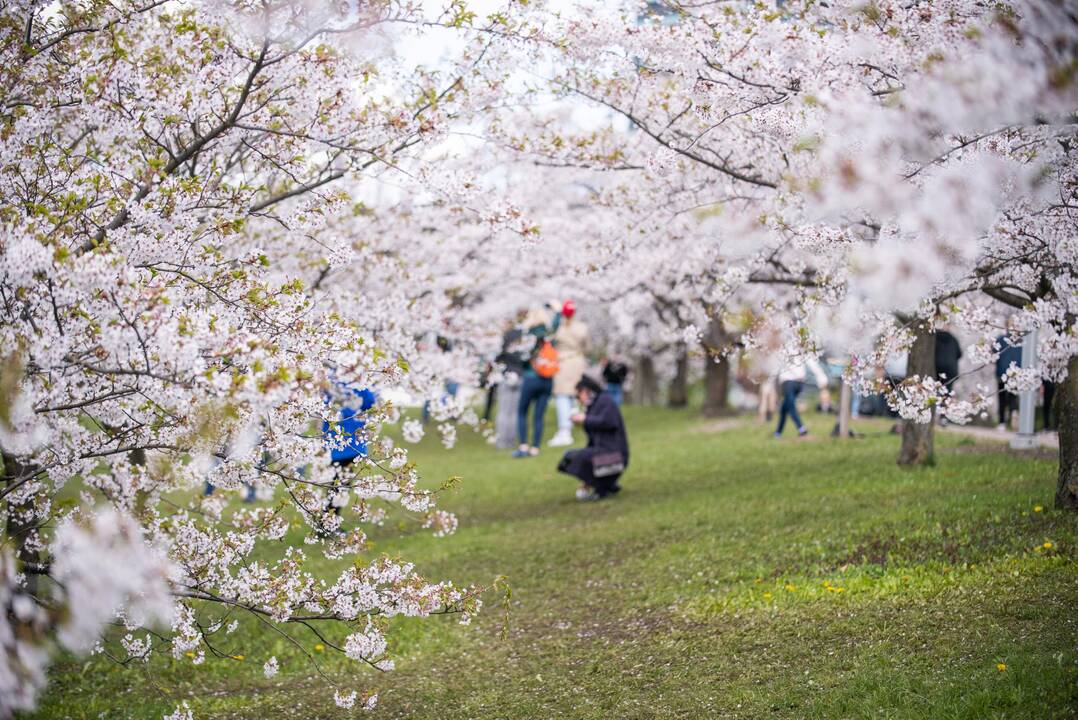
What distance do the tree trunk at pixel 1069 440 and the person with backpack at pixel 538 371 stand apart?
10095 mm

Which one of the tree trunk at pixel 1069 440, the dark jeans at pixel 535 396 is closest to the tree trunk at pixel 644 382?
the dark jeans at pixel 535 396

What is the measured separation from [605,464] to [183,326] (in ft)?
28.0

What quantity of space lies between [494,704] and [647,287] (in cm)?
1704

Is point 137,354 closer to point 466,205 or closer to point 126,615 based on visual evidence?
point 126,615

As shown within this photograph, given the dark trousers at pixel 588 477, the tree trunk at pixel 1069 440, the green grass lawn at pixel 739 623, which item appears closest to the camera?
the green grass lawn at pixel 739 623

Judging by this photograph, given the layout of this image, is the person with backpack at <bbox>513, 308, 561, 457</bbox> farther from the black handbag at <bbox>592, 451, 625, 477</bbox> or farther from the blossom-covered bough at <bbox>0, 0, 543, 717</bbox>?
the blossom-covered bough at <bbox>0, 0, 543, 717</bbox>

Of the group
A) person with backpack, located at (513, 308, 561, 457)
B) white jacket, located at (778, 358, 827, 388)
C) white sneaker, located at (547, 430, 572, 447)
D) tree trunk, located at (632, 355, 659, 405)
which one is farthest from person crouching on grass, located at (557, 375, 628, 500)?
tree trunk, located at (632, 355, 659, 405)

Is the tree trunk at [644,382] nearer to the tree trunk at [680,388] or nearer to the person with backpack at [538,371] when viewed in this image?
the tree trunk at [680,388]

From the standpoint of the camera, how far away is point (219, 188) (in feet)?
20.6

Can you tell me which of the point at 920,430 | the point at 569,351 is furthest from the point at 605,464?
the point at 569,351

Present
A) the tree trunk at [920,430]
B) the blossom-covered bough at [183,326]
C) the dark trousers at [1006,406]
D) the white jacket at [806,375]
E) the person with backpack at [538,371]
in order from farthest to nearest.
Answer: the dark trousers at [1006,406]
the person with backpack at [538,371]
the white jacket at [806,375]
the tree trunk at [920,430]
the blossom-covered bough at [183,326]

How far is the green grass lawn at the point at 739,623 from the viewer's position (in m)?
5.22

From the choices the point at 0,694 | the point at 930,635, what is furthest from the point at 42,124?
the point at 930,635

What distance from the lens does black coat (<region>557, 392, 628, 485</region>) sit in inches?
481
